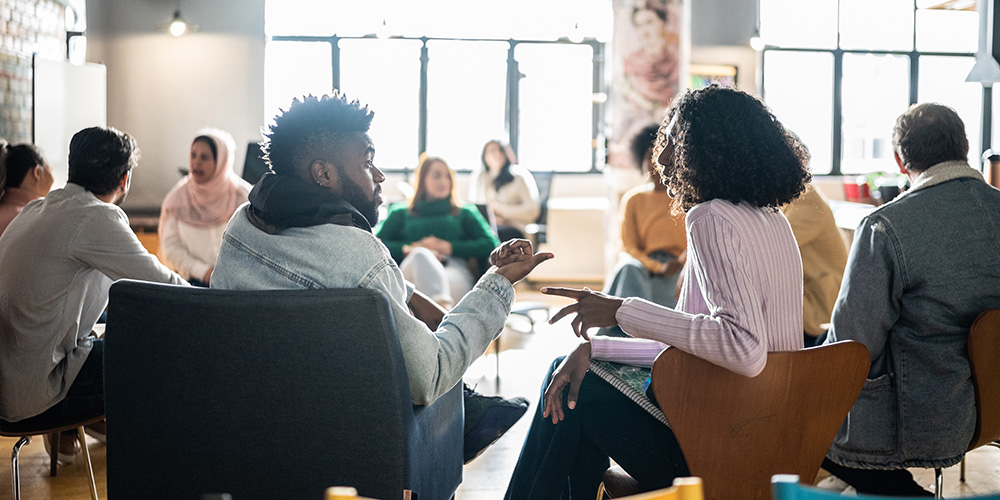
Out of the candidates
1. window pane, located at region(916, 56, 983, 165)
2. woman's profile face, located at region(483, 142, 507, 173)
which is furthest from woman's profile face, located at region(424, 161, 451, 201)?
window pane, located at region(916, 56, 983, 165)

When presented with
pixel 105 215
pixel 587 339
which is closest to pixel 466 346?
pixel 587 339

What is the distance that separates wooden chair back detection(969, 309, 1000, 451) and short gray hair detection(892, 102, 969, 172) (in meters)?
0.42

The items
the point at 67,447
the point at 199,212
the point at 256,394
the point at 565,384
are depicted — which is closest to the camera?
the point at 256,394

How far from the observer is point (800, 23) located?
973 centimetres

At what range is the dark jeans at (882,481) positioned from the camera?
87.0 inches

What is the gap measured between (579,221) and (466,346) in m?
7.05

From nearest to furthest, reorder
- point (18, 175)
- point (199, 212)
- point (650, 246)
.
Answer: point (18, 175)
point (650, 246)
point (199, 212)

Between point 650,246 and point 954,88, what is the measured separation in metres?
7.61

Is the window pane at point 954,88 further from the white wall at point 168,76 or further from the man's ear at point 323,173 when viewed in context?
the man's ear at point 323,173

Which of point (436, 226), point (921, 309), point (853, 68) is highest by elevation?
point (853, 68)

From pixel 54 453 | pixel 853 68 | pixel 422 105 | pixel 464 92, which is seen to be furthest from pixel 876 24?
pixel 54 453

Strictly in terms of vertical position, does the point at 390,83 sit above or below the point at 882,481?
above

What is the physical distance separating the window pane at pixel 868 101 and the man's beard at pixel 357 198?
29.4 feet

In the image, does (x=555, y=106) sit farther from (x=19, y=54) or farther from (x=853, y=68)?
(x=19, y=54)
